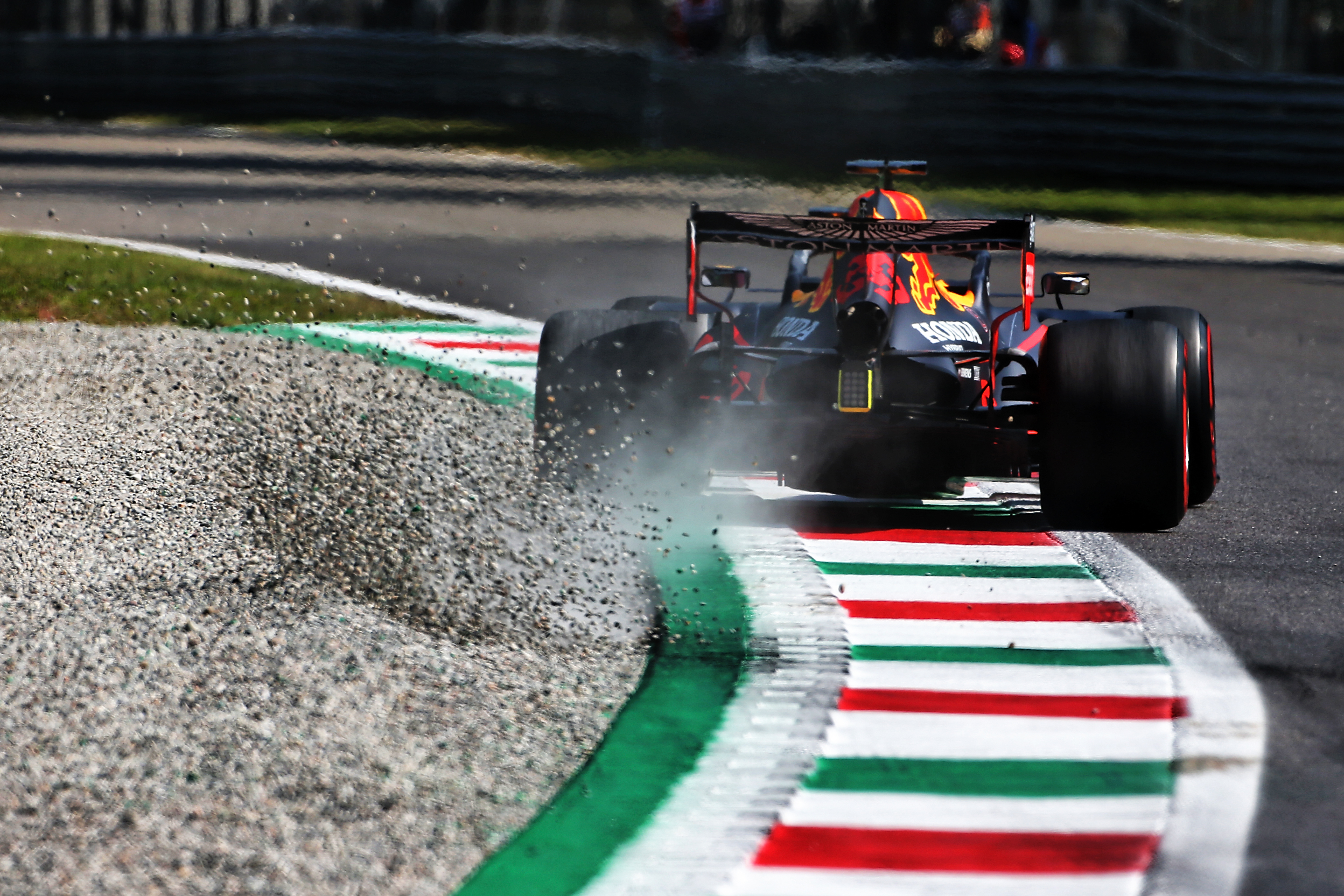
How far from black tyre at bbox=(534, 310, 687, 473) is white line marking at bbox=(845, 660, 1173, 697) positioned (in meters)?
1.80

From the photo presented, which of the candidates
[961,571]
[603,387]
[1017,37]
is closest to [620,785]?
[961,571]

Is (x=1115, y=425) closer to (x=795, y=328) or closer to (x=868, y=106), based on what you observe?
(x=795, y=328)

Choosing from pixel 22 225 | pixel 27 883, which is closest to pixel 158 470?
pixel 27 883

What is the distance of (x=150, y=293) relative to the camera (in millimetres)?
10703

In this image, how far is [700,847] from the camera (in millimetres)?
3604

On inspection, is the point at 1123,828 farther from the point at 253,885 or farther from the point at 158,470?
the point at 158,470

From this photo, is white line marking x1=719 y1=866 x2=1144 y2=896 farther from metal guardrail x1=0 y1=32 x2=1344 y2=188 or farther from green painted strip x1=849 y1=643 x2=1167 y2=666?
metal guardrail x1=0 y1=32 x2=1344 y2=188

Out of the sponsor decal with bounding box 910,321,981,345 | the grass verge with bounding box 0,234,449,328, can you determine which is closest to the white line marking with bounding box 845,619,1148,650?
the sponsor decal with bounding box 910,321,981,345

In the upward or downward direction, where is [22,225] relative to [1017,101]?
downward

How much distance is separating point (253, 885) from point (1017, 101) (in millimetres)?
14560

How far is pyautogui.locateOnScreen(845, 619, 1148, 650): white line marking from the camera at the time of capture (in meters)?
5.03

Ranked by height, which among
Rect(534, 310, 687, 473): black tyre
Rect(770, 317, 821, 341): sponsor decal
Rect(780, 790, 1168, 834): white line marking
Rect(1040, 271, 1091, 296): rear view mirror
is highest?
Rect(1040, 271, 1091, 296): rear view mirror

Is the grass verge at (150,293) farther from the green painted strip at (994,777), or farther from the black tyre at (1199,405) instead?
the green painted strip at (994,777)

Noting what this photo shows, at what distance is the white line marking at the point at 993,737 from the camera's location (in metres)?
4.12
